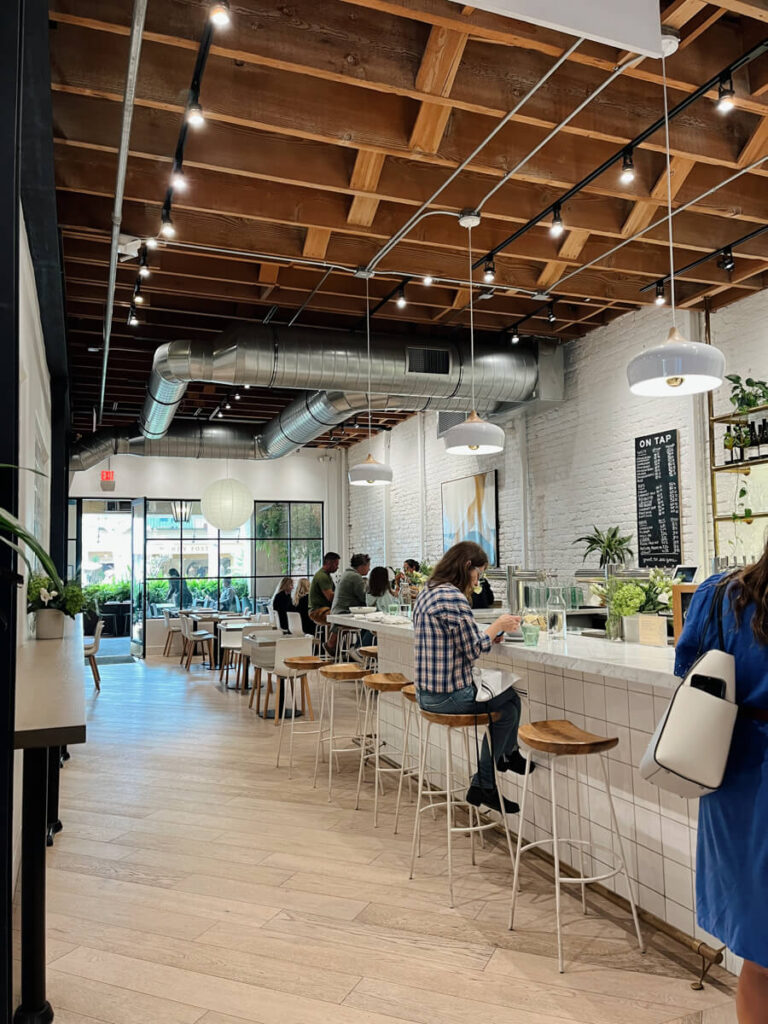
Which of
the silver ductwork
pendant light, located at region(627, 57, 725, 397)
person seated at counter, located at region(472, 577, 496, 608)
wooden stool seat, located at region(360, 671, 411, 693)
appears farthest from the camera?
person seated at counter, located at region(472, 577, 496, 608)

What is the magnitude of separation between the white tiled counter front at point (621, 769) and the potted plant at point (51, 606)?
276 cm

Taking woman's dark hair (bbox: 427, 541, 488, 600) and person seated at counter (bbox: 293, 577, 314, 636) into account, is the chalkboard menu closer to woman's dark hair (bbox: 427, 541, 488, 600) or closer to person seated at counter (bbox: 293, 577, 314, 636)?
woman's dark hair (bbox: 427, 541, 488, 600)

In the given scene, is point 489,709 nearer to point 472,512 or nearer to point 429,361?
point 429,361

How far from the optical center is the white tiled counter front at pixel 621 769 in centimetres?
291

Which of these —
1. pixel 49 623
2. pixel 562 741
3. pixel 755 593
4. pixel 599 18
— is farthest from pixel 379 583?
pixel 755 593

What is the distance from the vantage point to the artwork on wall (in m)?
9.34

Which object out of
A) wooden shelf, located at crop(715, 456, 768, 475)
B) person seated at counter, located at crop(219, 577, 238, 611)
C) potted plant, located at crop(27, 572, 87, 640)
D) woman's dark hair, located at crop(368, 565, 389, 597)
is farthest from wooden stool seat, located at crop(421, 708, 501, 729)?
person seated at counter, located at crop(219, 577, 238, 611)

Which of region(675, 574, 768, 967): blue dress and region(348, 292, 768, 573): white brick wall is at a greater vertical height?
region(348, 292, 768, 573): white brick wall

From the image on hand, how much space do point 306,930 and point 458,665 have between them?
50.9 inches

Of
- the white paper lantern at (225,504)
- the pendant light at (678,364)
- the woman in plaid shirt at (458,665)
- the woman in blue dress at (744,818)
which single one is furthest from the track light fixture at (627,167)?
the white paper lantern at (225,504)

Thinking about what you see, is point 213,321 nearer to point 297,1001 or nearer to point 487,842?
point 487,842

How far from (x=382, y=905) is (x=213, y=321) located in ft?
19.3

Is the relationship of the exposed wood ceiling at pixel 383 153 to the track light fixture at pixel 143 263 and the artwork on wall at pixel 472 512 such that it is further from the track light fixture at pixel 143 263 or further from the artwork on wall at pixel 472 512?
the artwork on wall at pixel 472 512

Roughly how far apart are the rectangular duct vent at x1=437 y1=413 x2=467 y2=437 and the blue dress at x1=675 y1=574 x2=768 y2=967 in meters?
7.42
